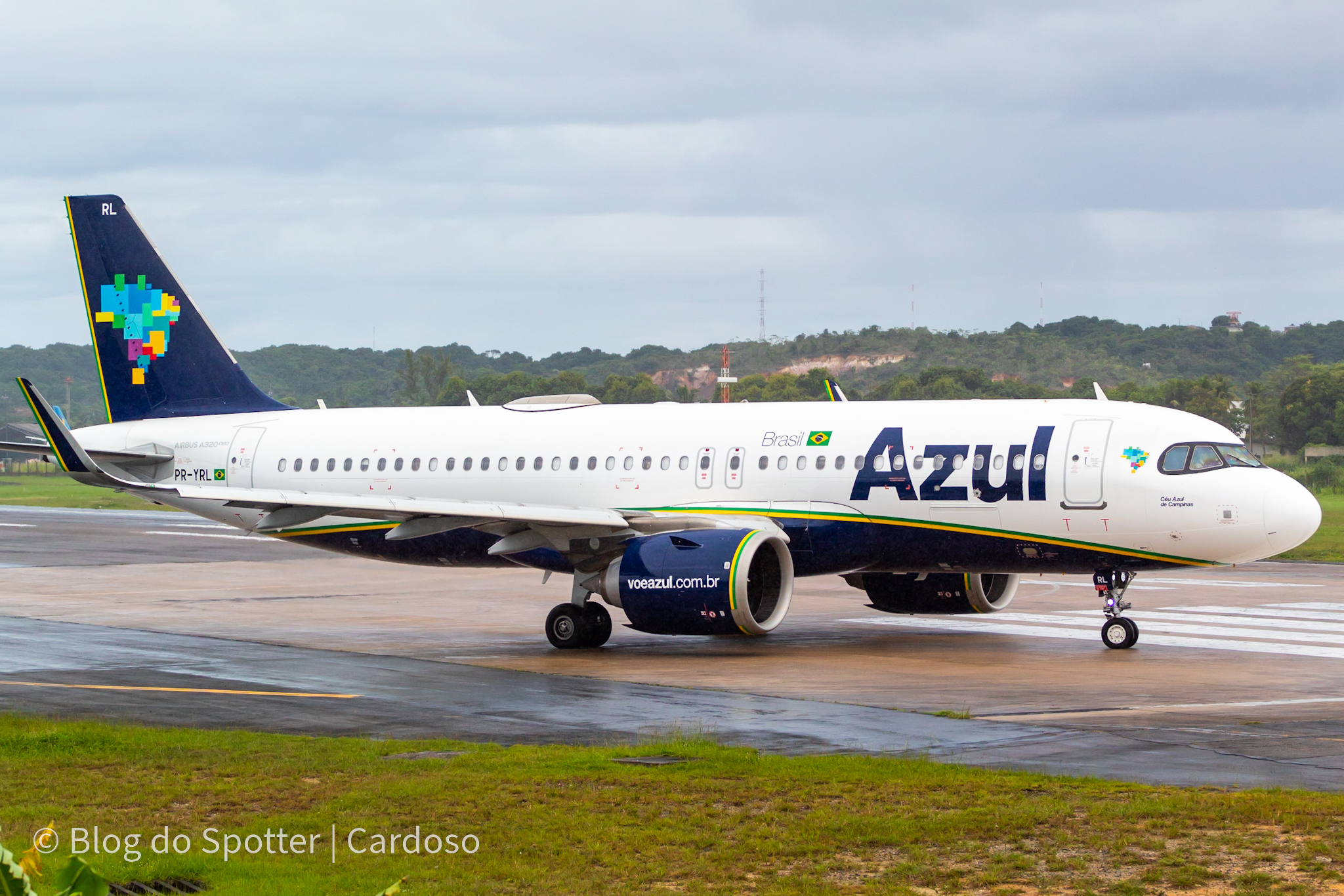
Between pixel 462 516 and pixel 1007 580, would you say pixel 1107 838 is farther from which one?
pixel 1007 580

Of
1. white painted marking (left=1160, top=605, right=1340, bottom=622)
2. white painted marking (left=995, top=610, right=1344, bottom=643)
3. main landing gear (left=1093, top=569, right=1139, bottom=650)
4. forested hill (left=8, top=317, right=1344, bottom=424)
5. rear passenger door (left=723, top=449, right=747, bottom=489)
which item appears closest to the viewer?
main landing gear (left=1093, top=569, right=1139, bottom=650)

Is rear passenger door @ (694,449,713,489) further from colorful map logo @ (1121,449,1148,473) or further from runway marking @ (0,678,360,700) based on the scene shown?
runway marking @ (0,678,360,700)

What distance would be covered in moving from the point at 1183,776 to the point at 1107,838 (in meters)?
2.78


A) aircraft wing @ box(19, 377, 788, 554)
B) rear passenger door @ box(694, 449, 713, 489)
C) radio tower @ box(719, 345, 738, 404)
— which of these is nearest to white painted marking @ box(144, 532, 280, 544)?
radio tower @ box(719, 345, 738, 404)

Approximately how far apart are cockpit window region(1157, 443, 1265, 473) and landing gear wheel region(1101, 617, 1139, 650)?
8.77ft

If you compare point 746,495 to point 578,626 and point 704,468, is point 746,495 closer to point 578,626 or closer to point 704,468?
point 704,468

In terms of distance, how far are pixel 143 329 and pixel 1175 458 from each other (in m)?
19.6

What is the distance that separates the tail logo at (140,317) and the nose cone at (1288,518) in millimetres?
20406

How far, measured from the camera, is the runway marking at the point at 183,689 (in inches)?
722

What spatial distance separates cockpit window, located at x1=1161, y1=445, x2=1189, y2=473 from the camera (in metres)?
21.7

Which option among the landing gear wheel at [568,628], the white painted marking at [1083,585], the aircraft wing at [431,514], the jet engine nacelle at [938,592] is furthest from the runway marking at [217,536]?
the jet engine nacelle at [938,592]

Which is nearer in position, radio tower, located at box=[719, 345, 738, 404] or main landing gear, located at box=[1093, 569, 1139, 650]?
main landing gear, located at box=[1093, 569, 1139, 650]

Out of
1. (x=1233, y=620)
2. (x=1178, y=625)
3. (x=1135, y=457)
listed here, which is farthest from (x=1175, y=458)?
(x=1233, y=620)

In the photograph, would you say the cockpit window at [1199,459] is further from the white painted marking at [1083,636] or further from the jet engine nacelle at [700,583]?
the jet engine nacelle at [700,583]
